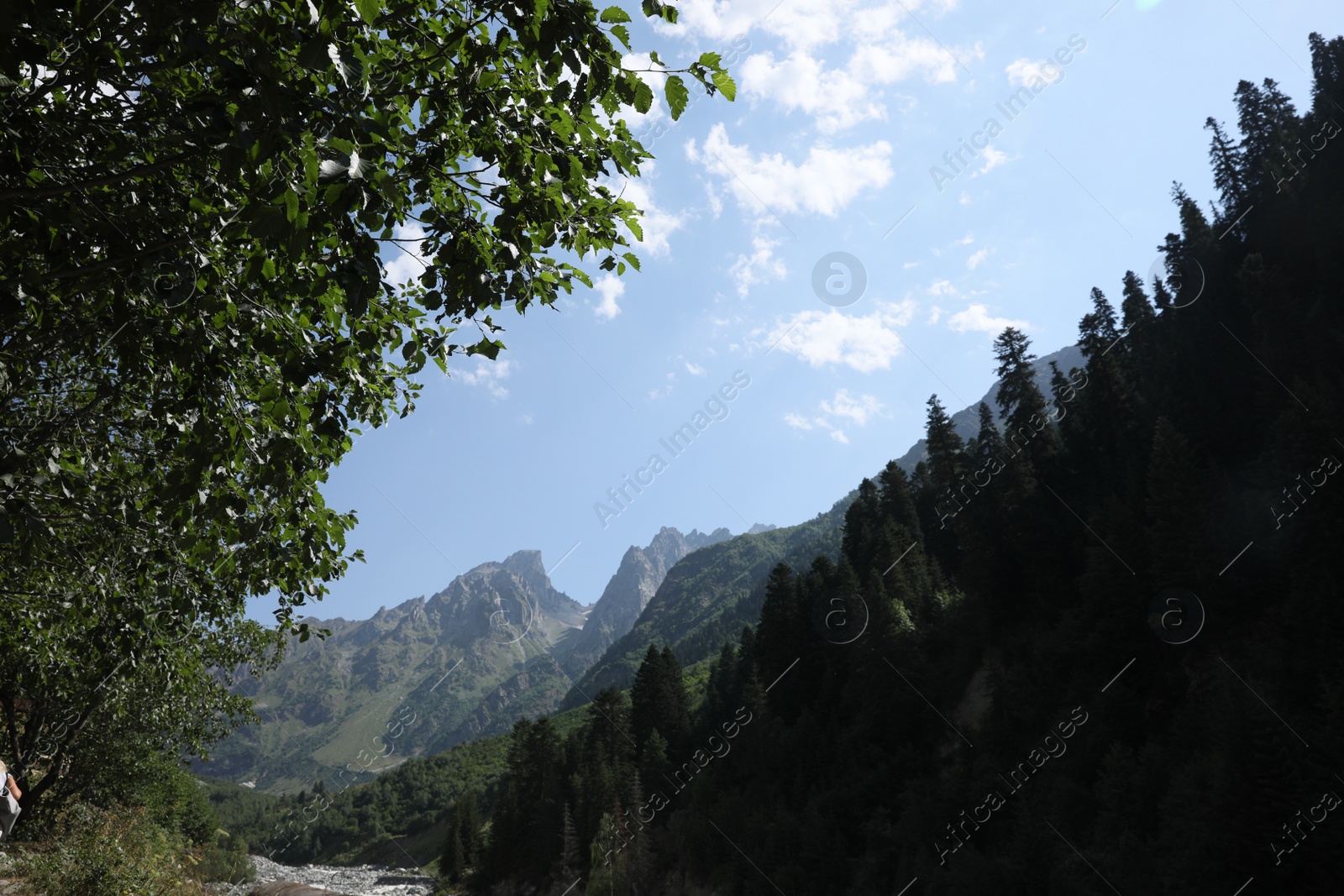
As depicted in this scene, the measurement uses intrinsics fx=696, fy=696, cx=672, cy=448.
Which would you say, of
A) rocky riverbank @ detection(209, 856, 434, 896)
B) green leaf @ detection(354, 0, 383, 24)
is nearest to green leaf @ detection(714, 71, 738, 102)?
green leaf @ detection(354, 0, 383, 24)

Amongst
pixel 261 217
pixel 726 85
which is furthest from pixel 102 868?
pixel 726 85

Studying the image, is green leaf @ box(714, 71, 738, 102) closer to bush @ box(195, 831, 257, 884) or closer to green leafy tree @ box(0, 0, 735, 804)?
green leafy tree @ box(0, 0, 735, 804)

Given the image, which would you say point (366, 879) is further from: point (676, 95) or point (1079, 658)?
point (676, 95)

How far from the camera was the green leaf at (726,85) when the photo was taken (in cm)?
420

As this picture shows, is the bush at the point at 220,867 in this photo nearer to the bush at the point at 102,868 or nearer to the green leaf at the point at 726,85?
the bush at the point at 102,868

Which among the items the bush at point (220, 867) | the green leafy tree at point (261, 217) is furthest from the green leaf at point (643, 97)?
the bush at point (220, 867)

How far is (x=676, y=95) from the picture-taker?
163 inches

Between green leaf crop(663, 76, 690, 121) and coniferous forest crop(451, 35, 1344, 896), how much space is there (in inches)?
921

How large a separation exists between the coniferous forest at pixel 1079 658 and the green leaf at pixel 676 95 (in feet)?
76.8

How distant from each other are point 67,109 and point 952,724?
147ft

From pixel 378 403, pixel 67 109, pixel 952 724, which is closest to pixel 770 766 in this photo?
pixel 952 724

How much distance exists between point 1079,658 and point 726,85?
36.5m

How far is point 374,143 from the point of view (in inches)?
153

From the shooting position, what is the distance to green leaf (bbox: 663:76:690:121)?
162 inches
